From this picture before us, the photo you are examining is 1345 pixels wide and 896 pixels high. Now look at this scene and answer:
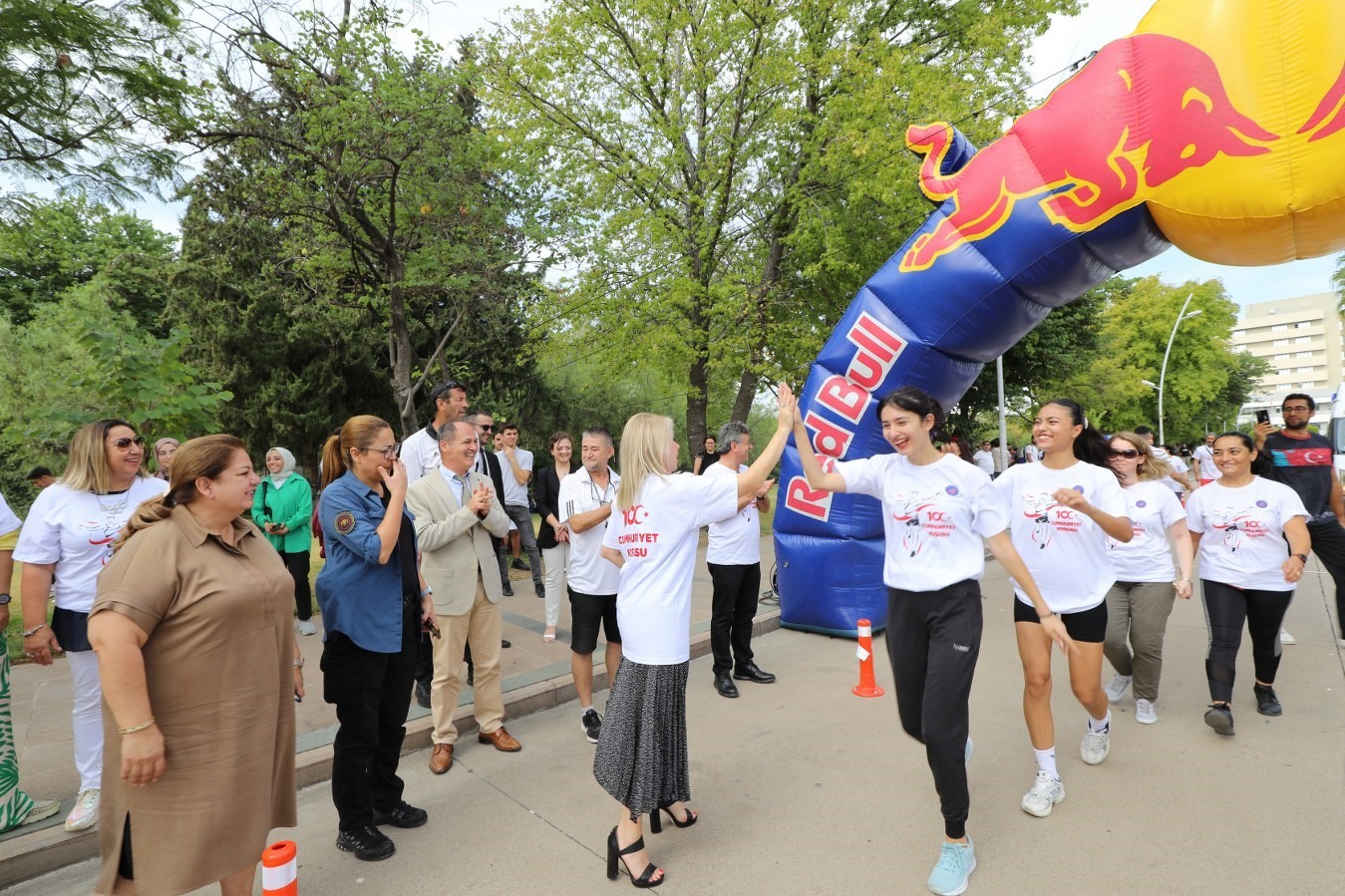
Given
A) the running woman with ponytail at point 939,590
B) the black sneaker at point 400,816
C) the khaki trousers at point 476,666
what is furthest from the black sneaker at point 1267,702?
the black sneaker at point 400,816

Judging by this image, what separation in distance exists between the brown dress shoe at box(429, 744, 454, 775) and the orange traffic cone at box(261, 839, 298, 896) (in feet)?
6.66

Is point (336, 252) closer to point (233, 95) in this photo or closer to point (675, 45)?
point (233, 95)

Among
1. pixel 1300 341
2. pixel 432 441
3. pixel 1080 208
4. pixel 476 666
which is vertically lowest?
pixel 476 666

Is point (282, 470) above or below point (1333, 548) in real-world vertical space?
above

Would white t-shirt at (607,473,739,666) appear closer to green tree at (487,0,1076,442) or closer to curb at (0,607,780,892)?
curb at (0,607,780,892)

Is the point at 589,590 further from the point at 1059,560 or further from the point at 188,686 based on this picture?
the point at 1059,560

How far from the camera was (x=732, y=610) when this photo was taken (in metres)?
5.39

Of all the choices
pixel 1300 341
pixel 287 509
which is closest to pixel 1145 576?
pixel 287 509

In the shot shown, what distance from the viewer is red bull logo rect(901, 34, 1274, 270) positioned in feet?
15.3

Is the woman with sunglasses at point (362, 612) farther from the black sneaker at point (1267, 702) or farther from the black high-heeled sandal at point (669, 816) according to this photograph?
the black sneaker at point (1267, 702)

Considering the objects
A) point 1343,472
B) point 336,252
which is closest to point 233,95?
point 336,252

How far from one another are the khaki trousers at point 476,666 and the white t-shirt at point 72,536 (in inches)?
63.8

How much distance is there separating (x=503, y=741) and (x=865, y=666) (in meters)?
2.49

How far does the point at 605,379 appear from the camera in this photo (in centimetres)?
→ 1470
